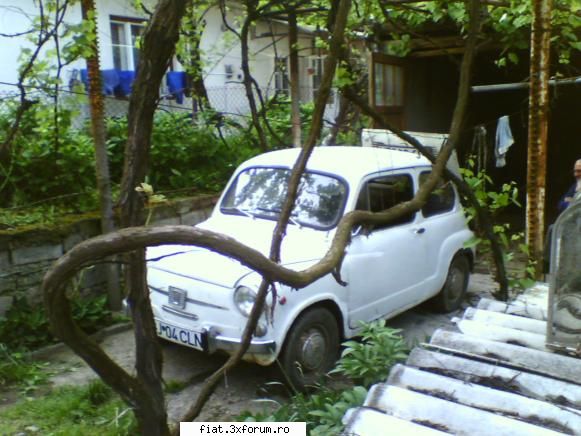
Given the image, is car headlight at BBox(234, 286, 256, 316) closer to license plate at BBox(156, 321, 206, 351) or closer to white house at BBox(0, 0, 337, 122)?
license plate at BBox(156, 321, 206, 351)

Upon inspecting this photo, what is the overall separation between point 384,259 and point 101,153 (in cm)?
278

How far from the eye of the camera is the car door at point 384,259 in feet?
15.6

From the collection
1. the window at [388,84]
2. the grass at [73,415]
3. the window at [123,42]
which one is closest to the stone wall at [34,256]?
the grass at [73,415]

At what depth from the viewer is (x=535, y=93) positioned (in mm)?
4188

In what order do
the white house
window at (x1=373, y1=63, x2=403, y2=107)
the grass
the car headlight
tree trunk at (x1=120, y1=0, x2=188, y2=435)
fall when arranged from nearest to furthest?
tree trunk at (x1=120, y1=0, x2=188, y2=435), the grass, the car headlight, window at (x1=373, y1=63, x2=403, y2=107), the white house

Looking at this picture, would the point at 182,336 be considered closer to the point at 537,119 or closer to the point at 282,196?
the point at 282,196

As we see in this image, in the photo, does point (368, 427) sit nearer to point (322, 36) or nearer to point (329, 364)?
point (329, 364)

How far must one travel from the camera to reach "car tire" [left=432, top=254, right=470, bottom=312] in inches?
239

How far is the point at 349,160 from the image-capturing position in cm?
523

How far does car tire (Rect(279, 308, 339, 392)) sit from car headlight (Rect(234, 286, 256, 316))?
1.29 feet

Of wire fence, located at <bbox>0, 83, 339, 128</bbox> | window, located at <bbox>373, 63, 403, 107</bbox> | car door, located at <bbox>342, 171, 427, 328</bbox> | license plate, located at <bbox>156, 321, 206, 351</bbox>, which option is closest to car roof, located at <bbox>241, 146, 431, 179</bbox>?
car door, located at <bbox>342, 171, 427, 328</bbox>

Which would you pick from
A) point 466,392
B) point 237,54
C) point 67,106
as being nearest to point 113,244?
point 466,392

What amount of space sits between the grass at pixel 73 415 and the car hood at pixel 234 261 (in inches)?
41.5

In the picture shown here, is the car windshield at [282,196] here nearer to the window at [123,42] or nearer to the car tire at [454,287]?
the car tire at [454,287]
